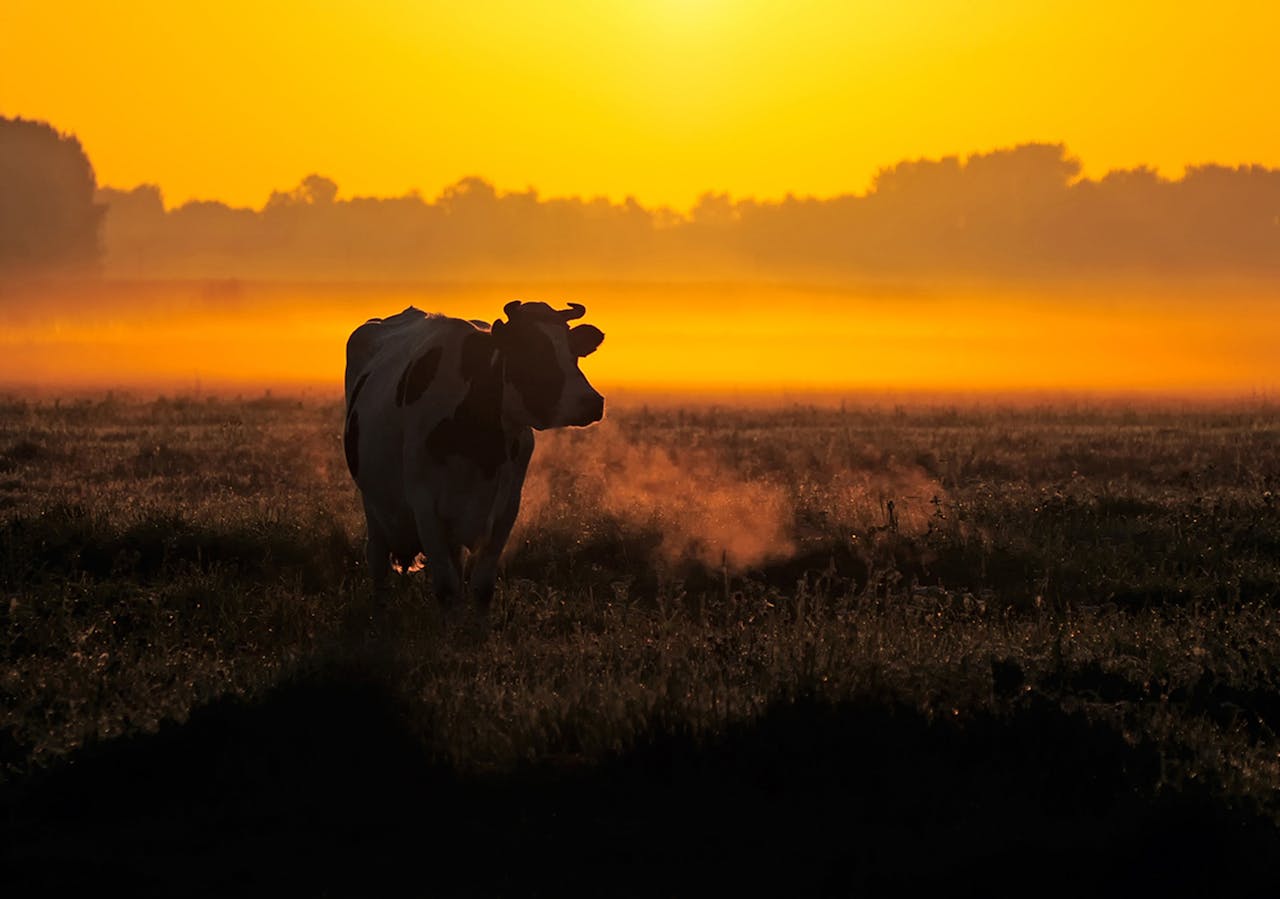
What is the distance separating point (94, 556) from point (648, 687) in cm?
755

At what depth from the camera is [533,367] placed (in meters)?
12.4

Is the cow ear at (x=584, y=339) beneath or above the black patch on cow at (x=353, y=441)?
above

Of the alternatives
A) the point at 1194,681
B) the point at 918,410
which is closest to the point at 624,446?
the point at 1194,681

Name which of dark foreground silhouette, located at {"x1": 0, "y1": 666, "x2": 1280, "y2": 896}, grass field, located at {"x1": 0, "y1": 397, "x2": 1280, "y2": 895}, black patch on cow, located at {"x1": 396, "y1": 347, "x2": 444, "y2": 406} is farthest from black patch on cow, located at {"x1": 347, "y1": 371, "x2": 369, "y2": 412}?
dark foreground silhouette, located at {"x1": 0, "y1": 666, "x2": 1280, "y2": 896}

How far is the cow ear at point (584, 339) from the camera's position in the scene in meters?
12.6

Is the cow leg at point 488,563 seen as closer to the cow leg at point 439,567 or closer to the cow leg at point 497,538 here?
the cow leg at point 497,538

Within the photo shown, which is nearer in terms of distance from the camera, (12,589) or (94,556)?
(12,589)

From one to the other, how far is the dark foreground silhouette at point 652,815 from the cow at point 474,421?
3.67 m

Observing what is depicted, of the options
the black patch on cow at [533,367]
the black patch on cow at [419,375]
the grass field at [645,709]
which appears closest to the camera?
the grass field at [645,709]

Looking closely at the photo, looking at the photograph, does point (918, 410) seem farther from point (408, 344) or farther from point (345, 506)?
point (408, 344)

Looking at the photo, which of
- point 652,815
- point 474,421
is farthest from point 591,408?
point 652,815

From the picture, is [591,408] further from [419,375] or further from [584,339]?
[419,375]

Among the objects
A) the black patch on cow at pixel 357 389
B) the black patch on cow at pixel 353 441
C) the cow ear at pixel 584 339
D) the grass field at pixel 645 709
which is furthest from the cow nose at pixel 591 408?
the black patch on cow at pixel 357 389

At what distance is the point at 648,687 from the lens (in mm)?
9547
